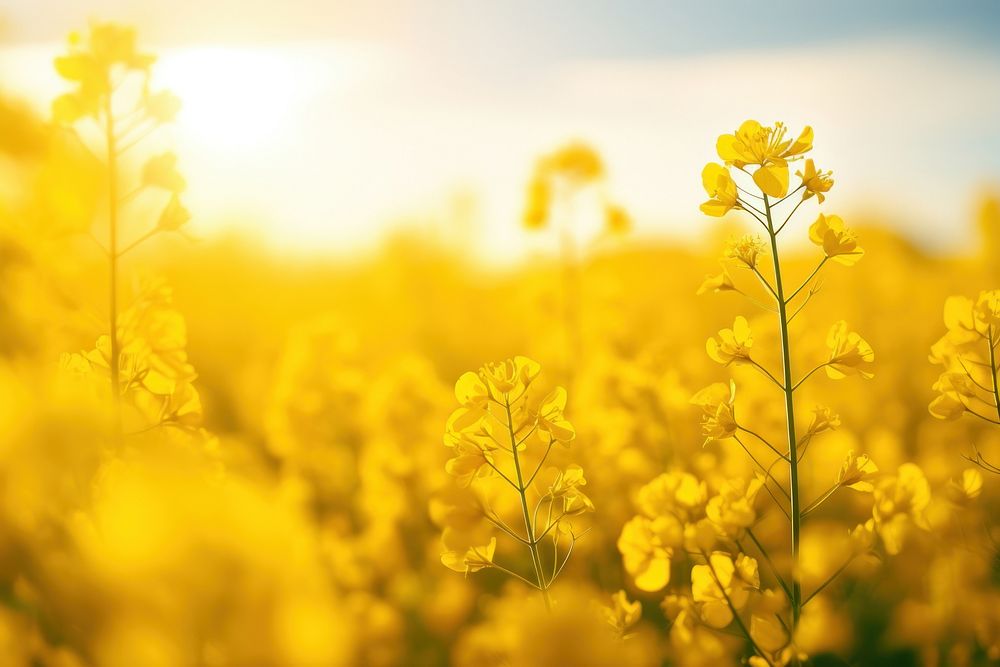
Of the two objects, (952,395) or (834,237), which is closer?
(834,237)

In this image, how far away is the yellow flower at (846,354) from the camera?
195 centimetres

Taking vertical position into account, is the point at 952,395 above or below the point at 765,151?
below

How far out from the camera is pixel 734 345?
1.97 metres

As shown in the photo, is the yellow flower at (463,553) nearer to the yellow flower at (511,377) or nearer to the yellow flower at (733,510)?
the yellow flower at (511,377)

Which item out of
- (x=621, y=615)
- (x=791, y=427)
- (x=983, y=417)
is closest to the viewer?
(x=791, y=427)

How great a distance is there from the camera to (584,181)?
4891 mm

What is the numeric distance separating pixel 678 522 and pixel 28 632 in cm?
164

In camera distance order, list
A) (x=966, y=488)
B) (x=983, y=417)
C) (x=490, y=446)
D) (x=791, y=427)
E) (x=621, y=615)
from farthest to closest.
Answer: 1. (x=966, y=488)
2. (x=983, y=417)
3. (x=621, y=615)
4. (x=490, y=446)
5. (x=791, y=427)

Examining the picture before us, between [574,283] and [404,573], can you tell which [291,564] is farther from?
[574,283]

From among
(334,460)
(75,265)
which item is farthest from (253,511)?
(334,460)

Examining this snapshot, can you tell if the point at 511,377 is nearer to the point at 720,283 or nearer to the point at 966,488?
the point at 720,283

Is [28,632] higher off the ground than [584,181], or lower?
lower

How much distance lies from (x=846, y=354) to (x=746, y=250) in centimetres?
41

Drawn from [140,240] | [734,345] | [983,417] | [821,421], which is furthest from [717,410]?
[140,240]
